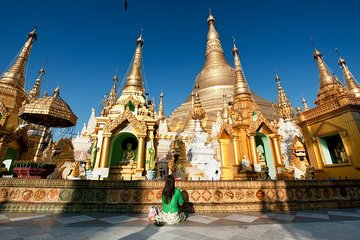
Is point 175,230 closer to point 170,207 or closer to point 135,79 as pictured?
point 170,207

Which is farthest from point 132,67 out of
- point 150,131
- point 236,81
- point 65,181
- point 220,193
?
point 220,193

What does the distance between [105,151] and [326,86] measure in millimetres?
15807

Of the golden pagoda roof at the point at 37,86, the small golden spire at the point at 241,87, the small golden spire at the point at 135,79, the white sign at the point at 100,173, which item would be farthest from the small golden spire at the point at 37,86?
the small golden spire at the point at 241,87

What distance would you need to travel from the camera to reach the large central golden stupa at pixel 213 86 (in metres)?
30.8

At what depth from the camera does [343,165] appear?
9727 millimetres

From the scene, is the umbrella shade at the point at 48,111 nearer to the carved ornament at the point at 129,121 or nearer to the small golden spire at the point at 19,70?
the carved ornament at the point at 129,121

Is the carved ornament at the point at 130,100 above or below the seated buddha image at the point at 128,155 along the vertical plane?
above

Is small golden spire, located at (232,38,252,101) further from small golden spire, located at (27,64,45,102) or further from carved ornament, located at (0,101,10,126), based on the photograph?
small golden spire, located at (27,64,45,102)

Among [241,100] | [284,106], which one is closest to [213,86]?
[284,106]

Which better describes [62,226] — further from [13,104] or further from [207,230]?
[13,104]

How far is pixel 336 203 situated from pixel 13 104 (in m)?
19.4

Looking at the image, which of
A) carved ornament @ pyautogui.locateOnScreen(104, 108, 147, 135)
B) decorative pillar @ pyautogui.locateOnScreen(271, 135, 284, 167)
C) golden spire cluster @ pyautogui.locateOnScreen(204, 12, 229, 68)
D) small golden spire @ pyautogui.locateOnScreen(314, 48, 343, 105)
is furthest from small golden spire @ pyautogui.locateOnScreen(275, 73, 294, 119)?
carved ornament @ pyautogui.locateOnScreen(104, 108, 147, 135)

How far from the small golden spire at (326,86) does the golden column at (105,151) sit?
1462cm

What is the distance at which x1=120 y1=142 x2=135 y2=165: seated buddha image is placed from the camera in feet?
36.3
